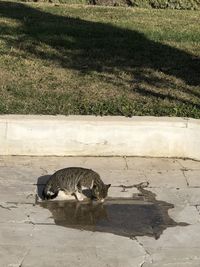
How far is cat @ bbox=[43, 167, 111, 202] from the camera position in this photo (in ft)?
19.1

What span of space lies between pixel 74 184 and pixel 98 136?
1176mm

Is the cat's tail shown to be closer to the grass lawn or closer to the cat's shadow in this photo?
the cat's shadow

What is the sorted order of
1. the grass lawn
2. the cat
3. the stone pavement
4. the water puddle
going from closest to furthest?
the stone pavement
the water puddle
the cat
the grass lawn

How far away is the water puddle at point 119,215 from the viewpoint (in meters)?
5.41

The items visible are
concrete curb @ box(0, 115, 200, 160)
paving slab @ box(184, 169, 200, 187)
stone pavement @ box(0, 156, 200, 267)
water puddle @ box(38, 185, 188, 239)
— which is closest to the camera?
stone pavement @ box(0, 156, 200, 267)

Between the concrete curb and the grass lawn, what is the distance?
29.2 inches

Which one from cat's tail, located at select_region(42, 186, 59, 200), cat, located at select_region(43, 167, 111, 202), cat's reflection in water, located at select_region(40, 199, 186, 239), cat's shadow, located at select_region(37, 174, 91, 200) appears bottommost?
cat's shadow, located at select_region(37, 174, 91, 200)

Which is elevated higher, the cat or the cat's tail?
the cat

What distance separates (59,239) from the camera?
5.16 metres

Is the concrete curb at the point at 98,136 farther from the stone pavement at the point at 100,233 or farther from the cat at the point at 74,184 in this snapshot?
the cat at the point at 74,184

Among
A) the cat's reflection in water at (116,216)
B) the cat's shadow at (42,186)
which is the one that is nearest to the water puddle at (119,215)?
the cat's reflection in water at (116,216)

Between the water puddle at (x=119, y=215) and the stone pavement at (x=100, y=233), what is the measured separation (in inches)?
2.8

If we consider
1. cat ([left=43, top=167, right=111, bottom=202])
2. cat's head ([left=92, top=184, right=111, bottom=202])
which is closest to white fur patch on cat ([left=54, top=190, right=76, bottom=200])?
cat ([left=43, top=167, right=111, bottom=202])

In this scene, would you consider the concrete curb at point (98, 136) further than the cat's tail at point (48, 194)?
Yes
